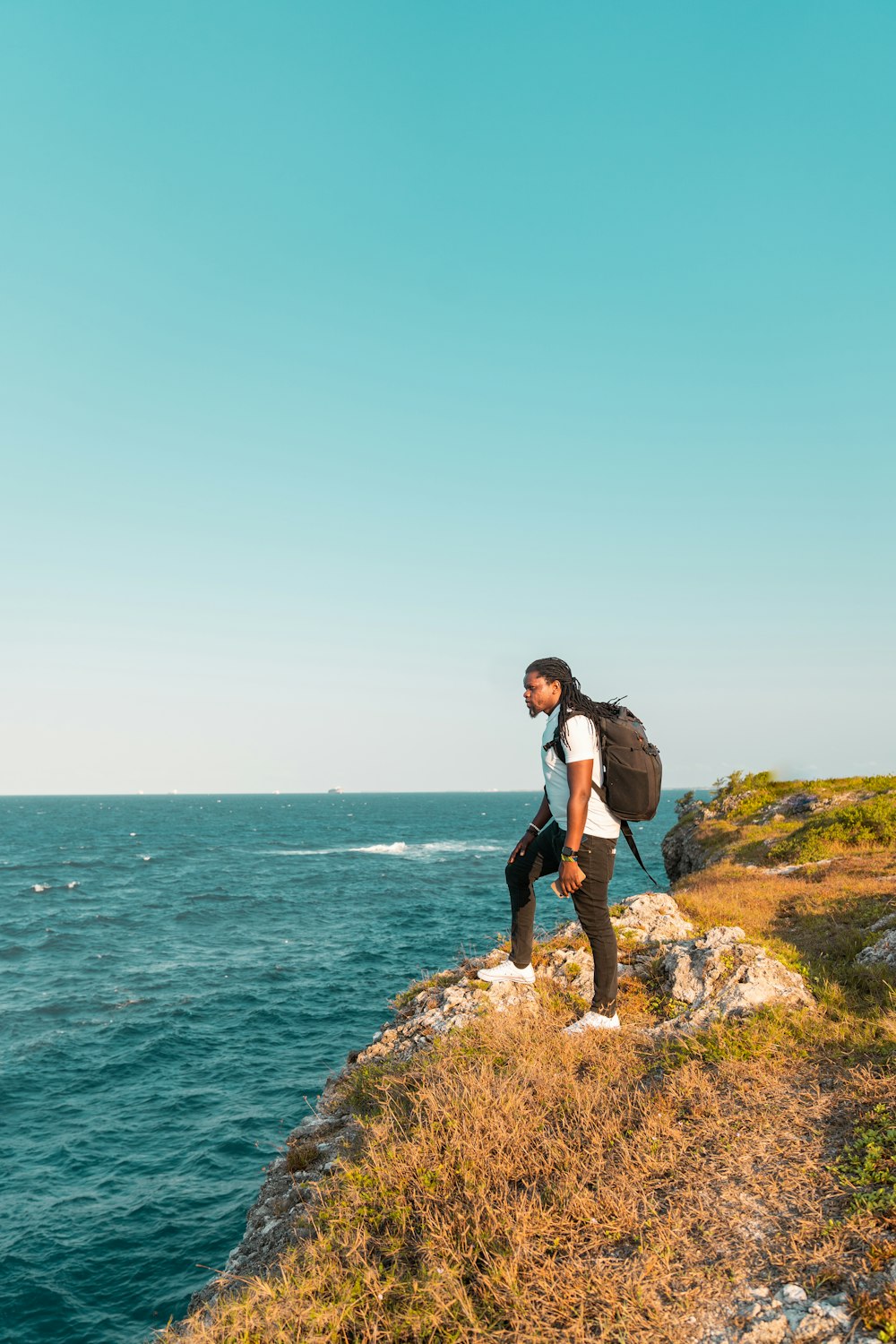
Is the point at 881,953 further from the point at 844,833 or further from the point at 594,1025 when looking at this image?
the point at 844,833

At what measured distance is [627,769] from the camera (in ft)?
20.7

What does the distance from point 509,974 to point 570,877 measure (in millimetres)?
2544

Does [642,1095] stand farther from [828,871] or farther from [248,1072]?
[248,1072]

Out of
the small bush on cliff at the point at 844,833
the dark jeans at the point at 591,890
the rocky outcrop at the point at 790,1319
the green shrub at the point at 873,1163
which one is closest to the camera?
the rocky outcrop at the point at 790,1319

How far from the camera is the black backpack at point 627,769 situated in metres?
6.30

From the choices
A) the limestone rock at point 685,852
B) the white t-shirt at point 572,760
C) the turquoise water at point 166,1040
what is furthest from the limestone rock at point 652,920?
the limestone rock at point 685,852

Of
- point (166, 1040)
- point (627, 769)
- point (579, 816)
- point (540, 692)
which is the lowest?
point (166, 1040)

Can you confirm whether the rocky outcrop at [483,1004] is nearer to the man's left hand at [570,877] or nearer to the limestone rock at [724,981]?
the limestone rock at [724,981]

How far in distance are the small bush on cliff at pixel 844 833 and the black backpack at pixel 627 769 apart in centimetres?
1442

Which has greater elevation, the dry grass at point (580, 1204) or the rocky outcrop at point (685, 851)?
the dry grass at point (580, 1204)

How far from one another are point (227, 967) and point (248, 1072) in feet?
36.8

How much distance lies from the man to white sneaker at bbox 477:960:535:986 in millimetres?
1273

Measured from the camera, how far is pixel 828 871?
16.2 meters

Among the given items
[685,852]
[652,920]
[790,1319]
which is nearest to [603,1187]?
[790,1319]
